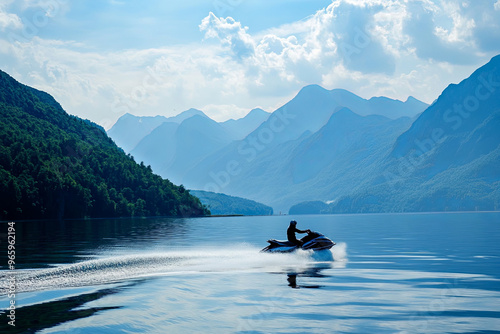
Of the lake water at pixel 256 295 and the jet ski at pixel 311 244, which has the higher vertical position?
the jet ski at pixel 311 244

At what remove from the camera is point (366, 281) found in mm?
37656

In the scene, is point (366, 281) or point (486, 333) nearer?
point (486, 333)

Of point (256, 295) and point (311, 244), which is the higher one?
point (311, 244)

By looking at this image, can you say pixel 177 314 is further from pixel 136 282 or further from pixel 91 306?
pixel 136 282

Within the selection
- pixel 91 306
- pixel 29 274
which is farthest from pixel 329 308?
pixel 29 274

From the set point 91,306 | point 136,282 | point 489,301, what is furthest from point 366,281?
point 91,306

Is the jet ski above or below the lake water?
above

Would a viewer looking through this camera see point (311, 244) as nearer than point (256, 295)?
No

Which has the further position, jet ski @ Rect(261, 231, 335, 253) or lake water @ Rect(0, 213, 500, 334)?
jet ski @ Rect(261, 231, 335, 253)

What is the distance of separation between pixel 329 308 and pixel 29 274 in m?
23.1

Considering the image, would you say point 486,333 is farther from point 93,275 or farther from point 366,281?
point 93,275

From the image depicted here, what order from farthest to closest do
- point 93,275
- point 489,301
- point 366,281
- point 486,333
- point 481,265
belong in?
point 481,265 → point 93,275 → point 366,281 → point 489,301 → point 486,333

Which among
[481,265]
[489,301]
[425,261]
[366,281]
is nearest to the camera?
[489,301]

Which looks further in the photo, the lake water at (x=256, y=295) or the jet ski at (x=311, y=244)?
the jet ski at (x=311, y=244)
